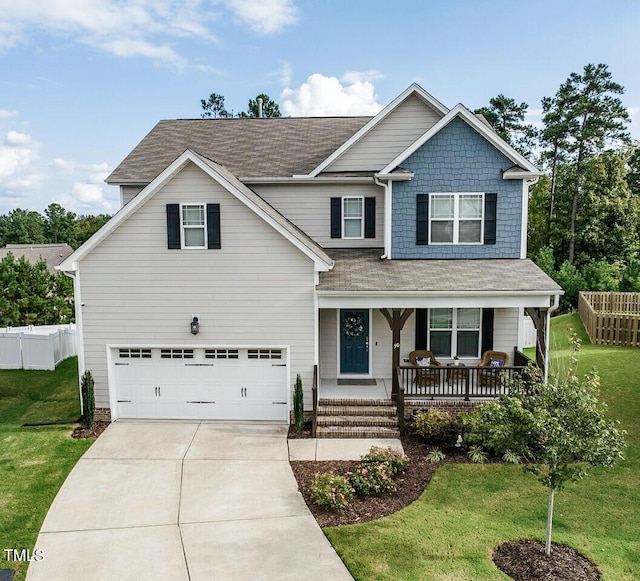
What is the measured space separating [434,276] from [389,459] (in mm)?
5117

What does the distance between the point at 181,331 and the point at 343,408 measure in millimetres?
4511

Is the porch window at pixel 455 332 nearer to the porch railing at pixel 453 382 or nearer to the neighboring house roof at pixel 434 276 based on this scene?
the porch railing at pixel 453 382

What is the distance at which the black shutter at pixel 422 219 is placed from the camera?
44.5ft

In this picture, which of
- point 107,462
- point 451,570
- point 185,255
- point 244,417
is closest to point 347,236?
point 185,255

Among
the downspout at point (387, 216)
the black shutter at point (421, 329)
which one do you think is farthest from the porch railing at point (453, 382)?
the downspout at point (387, 216)

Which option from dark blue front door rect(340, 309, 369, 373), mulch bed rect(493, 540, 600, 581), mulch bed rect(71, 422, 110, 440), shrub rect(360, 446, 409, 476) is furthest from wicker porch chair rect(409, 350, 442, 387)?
mulch bed rect(71, 422, 110, 440)

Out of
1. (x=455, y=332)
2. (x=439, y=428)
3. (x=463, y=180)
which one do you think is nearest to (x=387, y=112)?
(x=463, y=180)

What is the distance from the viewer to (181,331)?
12.2 meters

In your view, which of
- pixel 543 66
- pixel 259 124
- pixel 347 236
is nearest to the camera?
pixel 347 236

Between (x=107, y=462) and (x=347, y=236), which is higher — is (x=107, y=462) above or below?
below

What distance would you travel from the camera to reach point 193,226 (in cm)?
1195

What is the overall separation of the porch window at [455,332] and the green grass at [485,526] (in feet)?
14.5

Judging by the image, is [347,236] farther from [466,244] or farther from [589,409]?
[589,409]

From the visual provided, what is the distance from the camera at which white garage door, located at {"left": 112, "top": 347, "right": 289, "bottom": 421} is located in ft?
40.7
